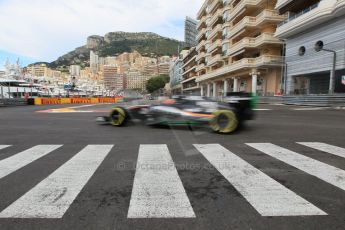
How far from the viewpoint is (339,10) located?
21.6m

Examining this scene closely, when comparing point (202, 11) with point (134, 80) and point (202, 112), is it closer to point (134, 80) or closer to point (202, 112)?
point (202, 112)

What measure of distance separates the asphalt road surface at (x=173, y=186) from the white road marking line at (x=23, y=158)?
18 millimetres

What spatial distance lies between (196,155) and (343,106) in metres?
19.1

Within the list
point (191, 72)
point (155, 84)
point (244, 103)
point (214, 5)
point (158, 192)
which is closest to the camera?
point (158, 192)

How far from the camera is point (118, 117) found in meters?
9.48

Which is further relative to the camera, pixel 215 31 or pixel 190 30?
pixel 190 30

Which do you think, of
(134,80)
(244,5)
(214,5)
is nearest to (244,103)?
(244,5)

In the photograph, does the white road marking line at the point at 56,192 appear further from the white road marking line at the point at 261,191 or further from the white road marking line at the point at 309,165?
the white road marking line at the point at 309,165

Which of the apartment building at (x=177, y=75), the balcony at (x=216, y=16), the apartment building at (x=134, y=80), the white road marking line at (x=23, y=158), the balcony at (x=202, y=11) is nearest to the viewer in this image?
the white road marking line at (x=23, y=158)

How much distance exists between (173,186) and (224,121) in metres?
4.60

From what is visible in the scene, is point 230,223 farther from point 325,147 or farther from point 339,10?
point 339,10

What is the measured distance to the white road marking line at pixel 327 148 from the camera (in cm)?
505

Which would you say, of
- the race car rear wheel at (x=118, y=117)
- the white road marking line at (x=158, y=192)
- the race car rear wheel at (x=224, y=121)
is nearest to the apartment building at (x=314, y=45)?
the race car rear wheel at (x=224, y=121)

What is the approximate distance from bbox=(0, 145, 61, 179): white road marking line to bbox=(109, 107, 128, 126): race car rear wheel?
366 centimetres
